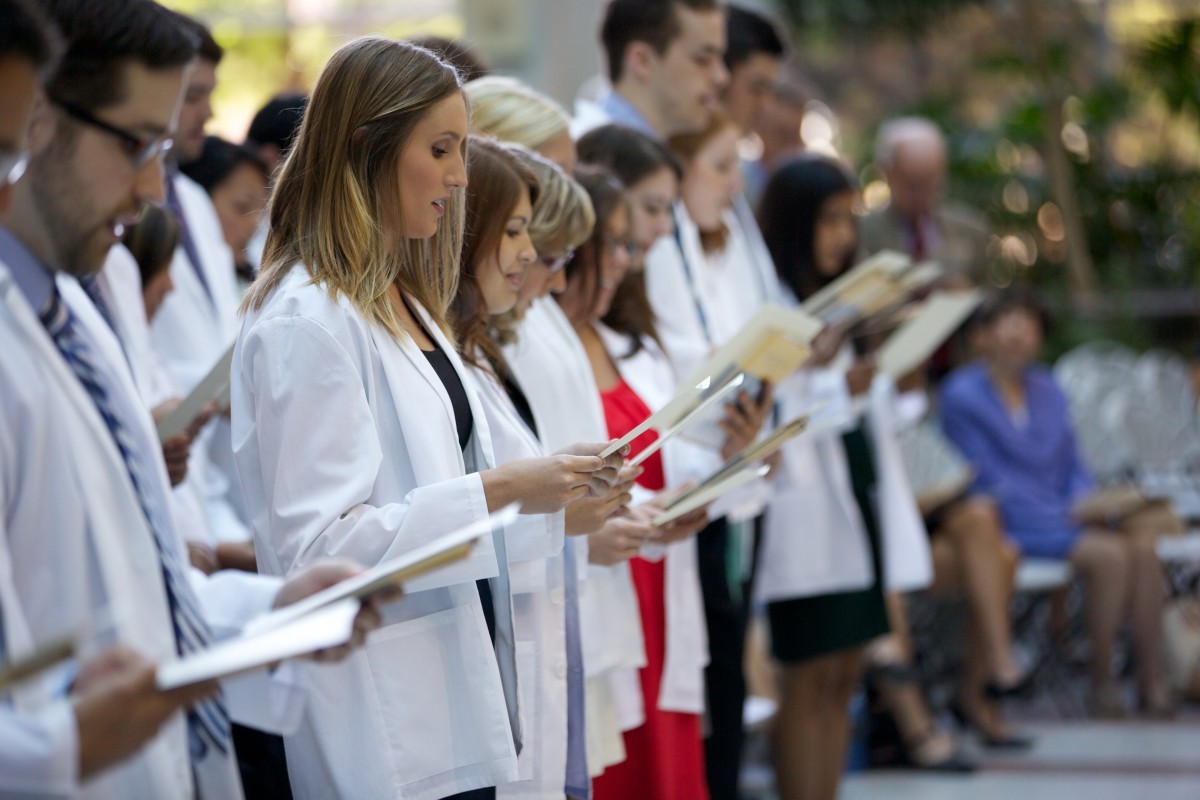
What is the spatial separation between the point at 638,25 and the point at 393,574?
2.59 meters

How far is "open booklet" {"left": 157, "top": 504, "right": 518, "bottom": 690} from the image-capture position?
138 cm

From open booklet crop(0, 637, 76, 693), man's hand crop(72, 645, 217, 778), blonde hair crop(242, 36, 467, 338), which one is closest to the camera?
open booklet crop(0, 637, 76, 693)

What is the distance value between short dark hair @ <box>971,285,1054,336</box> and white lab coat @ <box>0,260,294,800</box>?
16.5ft

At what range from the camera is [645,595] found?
10.4 ft

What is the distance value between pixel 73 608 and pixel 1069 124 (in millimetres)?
7935

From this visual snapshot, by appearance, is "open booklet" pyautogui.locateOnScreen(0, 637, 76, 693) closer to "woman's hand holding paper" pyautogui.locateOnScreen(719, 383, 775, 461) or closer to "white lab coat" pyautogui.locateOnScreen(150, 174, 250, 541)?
"white lab coat" pyautogui.locateOnScreen(150, 174, 250, 541)

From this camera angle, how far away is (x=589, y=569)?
2809 mm

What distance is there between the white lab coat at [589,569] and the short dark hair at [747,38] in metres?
1.69

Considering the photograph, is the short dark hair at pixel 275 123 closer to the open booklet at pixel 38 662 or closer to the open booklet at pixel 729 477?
the open booklet at pixel 729 477

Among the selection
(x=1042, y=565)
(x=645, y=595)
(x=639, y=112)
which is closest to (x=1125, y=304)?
(x=1042, y=565)

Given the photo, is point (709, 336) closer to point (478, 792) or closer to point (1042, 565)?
point (478, 792)

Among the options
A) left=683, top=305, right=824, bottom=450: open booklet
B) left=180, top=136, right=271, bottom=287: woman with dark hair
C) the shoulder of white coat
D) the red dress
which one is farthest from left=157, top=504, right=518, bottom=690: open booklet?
left=180, top=136, right=271, bottom=287: woman with dark hair

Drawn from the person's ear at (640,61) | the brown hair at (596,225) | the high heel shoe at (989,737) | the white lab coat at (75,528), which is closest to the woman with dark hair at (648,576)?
the brown hair at (596,225)

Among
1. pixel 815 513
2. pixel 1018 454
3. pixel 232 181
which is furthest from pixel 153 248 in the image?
pixel 1018 454
